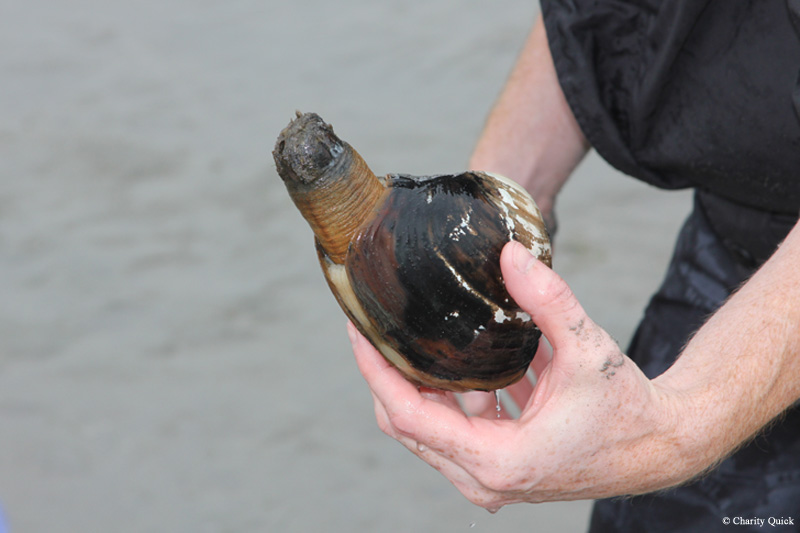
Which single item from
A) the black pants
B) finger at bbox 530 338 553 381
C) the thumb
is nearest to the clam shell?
the thumb

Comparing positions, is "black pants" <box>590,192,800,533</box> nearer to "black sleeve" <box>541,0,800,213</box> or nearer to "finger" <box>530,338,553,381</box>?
"black sleeve" <box>541,0,800,213</box>

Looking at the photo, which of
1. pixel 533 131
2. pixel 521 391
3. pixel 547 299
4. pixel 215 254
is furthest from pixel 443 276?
pixel 215 254

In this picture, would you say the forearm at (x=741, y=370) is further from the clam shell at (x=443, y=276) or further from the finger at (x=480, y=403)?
the finger at (x=480, y=403)

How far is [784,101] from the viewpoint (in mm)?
1747

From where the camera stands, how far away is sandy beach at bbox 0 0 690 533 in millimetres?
2977

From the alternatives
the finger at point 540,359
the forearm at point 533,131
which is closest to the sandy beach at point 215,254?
the finger at point 540,359

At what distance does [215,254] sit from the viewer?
3.98m

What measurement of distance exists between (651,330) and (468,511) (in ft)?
3.41

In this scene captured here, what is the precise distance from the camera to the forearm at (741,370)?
143 cm

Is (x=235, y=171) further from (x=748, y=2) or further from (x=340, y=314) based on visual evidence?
(x=748, y=2)

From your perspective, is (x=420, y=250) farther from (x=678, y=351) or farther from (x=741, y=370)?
(x=678, y=351)

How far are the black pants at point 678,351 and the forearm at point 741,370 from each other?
40 centimetres

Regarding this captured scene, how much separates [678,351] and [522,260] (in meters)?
1.01

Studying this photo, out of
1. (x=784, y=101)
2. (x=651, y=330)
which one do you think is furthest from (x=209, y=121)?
(x=784, y=101)
